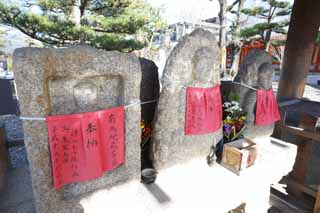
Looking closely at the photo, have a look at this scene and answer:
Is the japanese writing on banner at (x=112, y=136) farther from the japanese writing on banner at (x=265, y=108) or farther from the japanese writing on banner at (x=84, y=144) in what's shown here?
the japanese writing on banner at (x=265, y=108)

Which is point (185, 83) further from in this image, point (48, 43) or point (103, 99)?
point (48, 43)

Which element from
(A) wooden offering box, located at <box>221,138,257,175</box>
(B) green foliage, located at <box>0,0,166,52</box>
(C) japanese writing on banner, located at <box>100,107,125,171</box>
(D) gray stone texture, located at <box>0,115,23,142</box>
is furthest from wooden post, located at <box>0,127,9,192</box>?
(B) green foliage, located at <box>0,0,166,52</box>

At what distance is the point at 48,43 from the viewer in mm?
5898

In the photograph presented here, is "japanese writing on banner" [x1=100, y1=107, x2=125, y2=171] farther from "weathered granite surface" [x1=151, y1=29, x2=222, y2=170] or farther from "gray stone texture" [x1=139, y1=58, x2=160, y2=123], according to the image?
"gray stone texture" [x1=139, y1=58, x2=160, y2=123]

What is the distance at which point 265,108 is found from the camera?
2.43 m

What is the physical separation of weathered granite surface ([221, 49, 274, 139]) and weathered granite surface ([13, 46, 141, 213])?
1512 mm

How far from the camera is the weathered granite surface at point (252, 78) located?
7.69ft

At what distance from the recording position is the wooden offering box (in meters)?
1.91

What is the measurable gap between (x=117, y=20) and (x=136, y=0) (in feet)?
4.13

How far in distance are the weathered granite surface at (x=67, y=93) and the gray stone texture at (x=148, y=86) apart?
0.61 meters

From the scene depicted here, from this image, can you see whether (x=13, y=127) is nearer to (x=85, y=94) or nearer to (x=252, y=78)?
(x=85, y=94)

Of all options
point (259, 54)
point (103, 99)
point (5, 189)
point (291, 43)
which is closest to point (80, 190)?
point (103, 99)

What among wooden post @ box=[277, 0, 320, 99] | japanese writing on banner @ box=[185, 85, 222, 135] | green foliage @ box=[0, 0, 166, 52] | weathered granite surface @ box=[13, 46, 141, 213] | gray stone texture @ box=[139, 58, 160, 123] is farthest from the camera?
green foliage @ box=[0, 0, 166, 52]


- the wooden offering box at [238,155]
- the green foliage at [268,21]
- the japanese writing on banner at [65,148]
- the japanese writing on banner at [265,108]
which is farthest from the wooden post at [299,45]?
the green foliage at [268,21]
